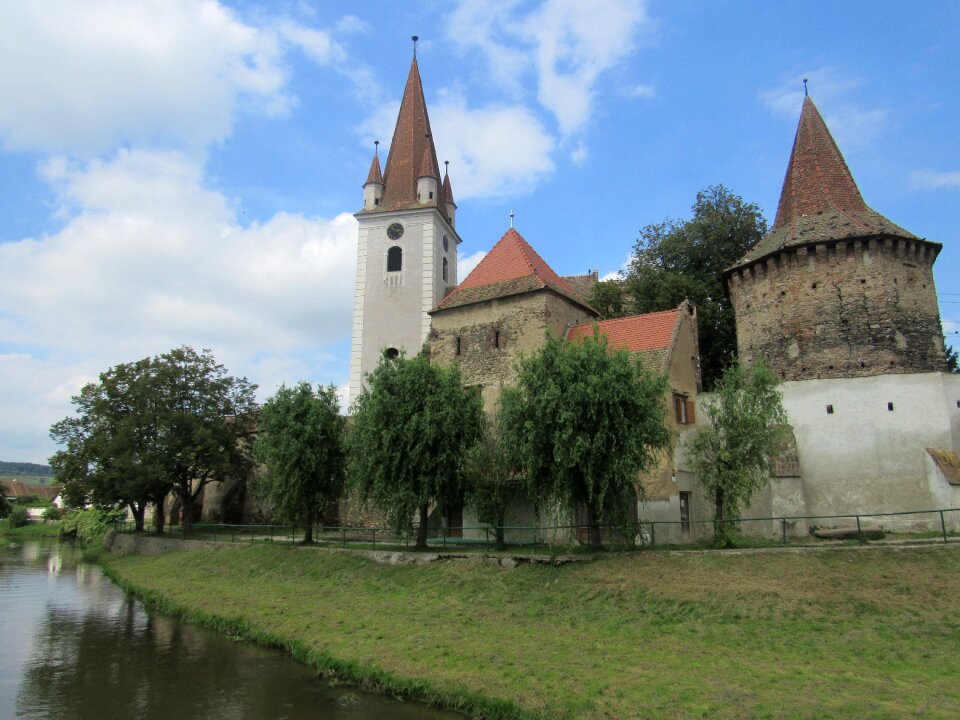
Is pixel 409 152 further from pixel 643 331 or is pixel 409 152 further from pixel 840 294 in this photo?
pixel 840 294

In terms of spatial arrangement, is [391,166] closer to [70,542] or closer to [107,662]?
[107,662]

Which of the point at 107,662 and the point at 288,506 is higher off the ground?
the point at 288,506

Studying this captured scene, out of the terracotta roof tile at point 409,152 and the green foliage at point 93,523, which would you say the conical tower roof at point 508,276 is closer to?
the terracotta roof tile at point 409,152

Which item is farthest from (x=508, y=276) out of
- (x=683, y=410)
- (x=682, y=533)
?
(x=682, y=533)

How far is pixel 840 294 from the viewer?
26.7 metres

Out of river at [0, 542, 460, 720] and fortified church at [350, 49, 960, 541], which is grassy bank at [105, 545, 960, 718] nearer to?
river at [0, 542, 460, 720]

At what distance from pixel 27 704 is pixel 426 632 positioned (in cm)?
764

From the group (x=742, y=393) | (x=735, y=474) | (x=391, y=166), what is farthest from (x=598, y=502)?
(x=391, y=166)

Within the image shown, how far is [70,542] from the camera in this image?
57.1m

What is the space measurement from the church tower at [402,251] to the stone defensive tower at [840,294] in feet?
63.1

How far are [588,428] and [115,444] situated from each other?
27280mm

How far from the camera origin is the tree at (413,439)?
2252 centimetres

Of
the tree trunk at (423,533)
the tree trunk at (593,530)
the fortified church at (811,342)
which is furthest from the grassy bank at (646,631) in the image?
the fortified church at (811,342)

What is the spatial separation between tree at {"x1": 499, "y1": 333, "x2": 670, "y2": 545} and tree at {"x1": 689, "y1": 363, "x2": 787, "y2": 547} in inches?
58.2
